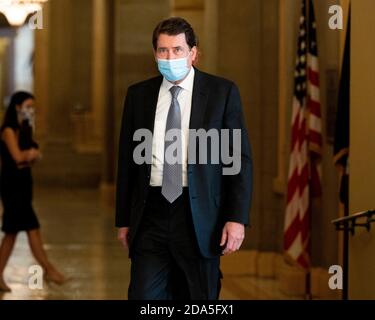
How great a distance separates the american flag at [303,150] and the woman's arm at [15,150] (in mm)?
2213

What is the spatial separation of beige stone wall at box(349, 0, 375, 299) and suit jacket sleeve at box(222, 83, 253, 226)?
1515 mm

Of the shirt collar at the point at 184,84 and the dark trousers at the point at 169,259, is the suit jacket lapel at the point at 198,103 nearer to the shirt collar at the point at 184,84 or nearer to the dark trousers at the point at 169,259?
the shirt collar at the point at 184,84

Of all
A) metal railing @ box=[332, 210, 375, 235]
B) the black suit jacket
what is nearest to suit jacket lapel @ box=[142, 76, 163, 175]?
the black suit jacket

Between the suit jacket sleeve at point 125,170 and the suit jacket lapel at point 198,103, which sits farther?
the suit jacket sleeve at point 125,170

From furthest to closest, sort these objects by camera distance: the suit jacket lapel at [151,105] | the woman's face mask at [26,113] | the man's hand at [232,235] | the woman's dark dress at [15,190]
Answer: the woman's dark dress at [15,190] < the woman's face mask at [26,113] < the suit jacket lapel at [151,105] < the man's hand at [232,235]

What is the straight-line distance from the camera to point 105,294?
A: 958cm

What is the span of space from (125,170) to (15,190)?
4794 mm

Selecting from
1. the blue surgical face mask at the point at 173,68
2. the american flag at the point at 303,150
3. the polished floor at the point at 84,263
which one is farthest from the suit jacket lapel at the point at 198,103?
the polished floor at the point at 84,263

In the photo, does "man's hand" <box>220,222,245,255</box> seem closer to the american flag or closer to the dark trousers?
the dark trousers

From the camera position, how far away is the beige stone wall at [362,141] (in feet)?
21.0

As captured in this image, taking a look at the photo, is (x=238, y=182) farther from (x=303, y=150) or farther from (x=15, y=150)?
(x=15, y=150)

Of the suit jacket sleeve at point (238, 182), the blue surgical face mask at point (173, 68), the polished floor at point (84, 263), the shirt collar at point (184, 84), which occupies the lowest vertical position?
the polished floor at point (84, 263)
